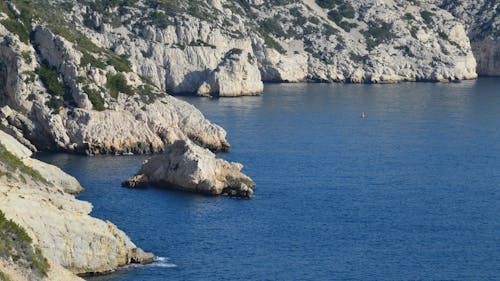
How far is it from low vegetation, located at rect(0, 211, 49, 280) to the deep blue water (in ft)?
27.6

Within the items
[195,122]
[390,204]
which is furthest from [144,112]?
[390,204]

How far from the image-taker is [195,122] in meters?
145

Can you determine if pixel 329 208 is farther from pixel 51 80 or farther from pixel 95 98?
pixel 51 80

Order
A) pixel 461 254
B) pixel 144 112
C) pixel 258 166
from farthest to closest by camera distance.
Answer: pixel 144 112 < pixel 258 166 < pixel 461 254

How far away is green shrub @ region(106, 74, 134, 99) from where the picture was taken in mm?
145500

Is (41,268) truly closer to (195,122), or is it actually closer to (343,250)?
(343,250)

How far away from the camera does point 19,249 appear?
77188 millimetres

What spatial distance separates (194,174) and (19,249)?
40.5 m

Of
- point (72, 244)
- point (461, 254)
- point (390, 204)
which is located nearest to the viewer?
point (72, 244)

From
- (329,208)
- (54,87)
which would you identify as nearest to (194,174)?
(329,208)

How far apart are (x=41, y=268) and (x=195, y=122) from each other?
226 feet

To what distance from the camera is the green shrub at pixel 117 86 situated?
145500mm

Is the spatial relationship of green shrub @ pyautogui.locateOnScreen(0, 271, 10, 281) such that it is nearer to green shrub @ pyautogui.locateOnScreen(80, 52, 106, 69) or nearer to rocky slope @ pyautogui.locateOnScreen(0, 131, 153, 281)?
rocky slope @ pyautogui.locateOnScreen(0, 131, 153, 281)

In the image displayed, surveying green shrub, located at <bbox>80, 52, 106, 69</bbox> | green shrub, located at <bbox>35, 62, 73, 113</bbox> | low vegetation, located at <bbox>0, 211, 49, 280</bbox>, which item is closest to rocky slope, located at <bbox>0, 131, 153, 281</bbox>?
low vegetation, located at <bbox>0, 211, 49, 280</bbox>
